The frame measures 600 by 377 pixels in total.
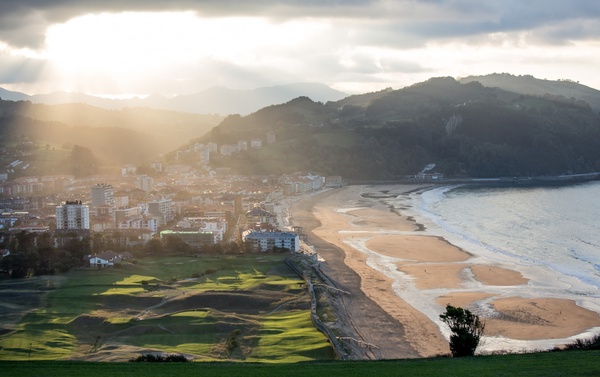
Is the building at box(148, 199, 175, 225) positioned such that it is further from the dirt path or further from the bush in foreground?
the bush in foreground

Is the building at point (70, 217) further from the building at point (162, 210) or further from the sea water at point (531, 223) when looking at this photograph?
the sea water at point (531, 223)

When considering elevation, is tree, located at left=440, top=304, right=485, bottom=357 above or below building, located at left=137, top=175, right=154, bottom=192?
below

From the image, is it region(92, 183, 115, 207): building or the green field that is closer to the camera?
the green field

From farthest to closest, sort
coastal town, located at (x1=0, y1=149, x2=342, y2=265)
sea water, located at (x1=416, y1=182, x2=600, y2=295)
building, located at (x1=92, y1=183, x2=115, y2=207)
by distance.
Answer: building, located at (x1=92, y1=183, x2=115, y2=207)
coastal town, located at (x1=0, y1=149, x2=342, y2=265)
sea water, located at (x1=416, y1=182, x2=600, y2=295)

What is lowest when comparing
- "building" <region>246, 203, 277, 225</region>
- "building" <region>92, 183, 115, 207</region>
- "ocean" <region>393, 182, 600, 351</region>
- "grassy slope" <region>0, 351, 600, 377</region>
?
"ocean" <region>393, 182, 600, 351</region>

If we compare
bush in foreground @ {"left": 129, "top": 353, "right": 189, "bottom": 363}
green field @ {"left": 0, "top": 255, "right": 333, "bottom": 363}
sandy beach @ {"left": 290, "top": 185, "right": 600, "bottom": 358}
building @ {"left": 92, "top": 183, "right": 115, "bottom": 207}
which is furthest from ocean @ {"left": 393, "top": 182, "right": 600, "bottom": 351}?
building @ {"left": 92, "top": 183, "right": 115, "bottom": 207}

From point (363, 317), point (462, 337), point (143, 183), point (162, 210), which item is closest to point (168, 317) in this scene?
point (363, 317)
